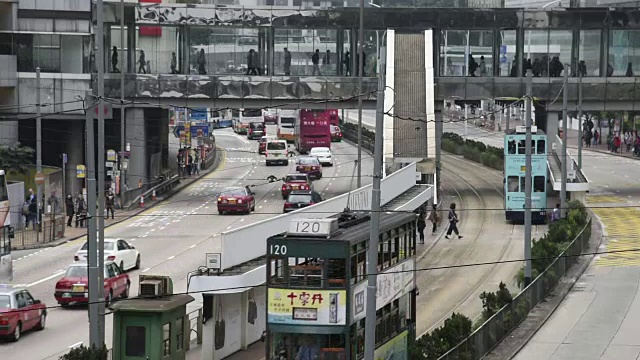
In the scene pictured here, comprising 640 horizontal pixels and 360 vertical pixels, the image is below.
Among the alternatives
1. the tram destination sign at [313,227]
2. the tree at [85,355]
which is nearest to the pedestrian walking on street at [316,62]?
the tree at [85,355]

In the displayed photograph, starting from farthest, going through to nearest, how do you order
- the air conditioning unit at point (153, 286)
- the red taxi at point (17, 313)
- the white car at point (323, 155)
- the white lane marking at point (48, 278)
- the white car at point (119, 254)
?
the white car at point (323, 155) < the white car at point (119, 254) < the white lane marking at point (48, 278) < the red taxi at point (17, 313) < the air conditioning unit at point (153, 286)

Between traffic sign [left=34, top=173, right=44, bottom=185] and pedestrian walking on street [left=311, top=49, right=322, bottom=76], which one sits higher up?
pedestrian walking on street [left=311, top=49, right=322, bottom=76]

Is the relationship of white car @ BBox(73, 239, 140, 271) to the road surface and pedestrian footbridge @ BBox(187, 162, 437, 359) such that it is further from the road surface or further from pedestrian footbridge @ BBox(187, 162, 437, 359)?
pedestrian footbridge @ BBox(187, 162, 437, 359)

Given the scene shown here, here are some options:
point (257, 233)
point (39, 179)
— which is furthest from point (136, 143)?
point (257, 233)

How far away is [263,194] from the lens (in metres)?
80.0

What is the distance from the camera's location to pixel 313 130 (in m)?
104

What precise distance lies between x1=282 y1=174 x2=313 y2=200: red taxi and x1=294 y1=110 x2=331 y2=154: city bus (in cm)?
2749

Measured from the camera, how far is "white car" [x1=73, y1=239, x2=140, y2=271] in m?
48.5

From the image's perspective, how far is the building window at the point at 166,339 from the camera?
1248 inches

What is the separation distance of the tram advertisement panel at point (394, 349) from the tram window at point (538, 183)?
1361 inches

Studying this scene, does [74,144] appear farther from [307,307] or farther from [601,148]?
[307,307]

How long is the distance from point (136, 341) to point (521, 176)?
38.2 metres

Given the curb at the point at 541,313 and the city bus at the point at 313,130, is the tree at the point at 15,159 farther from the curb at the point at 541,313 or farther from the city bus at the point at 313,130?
the city bus at the point at 313,130

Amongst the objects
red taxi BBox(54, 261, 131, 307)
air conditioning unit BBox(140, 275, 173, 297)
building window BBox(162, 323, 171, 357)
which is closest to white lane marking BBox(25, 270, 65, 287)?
red taxi BBox(54, 261, 131, 307)
